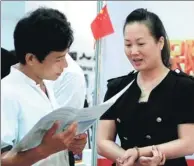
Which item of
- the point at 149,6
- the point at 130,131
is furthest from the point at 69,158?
the point at 149,6

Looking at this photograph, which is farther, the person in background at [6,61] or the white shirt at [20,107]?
the person in background at [6,61]

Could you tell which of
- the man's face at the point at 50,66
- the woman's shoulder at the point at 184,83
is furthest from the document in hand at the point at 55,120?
the woman's shoulder at the point at 184,83

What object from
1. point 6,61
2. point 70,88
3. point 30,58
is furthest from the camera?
point 70,88

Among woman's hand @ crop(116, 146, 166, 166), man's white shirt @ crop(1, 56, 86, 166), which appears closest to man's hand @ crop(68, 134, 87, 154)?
man's white shirt @ crop(1, 56, 86, 166)

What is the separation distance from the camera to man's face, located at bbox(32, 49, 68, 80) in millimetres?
1129

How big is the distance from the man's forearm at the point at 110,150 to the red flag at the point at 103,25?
1.54 feet

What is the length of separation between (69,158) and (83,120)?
239 millimetres

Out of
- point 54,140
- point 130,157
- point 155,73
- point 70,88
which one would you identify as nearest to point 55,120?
point 54,140

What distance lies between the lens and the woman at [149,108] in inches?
Answer: 48.6

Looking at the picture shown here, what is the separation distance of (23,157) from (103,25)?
2.35 feet

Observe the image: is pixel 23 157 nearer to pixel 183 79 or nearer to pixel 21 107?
pixel 21 107

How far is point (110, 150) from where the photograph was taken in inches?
51.2

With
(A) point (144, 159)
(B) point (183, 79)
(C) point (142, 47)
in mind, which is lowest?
(A) point (144, 159)

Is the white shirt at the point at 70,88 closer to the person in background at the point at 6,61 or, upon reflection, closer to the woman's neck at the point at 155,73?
the person in background at the point at 6,61
